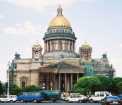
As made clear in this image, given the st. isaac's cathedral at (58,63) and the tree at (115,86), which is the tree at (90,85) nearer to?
the tree at (115,86)

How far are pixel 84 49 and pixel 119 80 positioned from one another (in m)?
30.4

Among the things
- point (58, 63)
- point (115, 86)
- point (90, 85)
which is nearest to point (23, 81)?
point (58, 63)

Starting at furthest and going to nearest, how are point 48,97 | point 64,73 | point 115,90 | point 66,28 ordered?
point 66,28 → point 64,73 → point 115,90 → point 48,97

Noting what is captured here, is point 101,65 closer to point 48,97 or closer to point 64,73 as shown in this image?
point 64,73

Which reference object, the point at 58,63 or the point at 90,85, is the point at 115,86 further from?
the point at 58,63

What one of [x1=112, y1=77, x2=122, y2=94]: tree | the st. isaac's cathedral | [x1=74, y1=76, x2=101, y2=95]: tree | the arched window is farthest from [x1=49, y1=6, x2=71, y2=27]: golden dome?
[x1=74, y1=76, x2=101, y2=95]: tree

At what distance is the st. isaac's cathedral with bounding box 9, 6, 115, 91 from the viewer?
153 metres

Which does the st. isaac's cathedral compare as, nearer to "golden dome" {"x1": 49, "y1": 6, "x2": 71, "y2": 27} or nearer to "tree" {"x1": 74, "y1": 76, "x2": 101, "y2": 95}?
"golden dome" {"x1": 49, "y1": 6, "x2": 71, "y2": 27}

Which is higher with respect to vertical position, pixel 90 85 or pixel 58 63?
pixel 58 63

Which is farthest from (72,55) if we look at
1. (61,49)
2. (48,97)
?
(48,97)

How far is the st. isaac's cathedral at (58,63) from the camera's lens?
503 ft

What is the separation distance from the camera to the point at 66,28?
6467 inches

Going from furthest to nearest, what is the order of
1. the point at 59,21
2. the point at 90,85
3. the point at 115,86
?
the point at 59,21 < the point at 115,86 < the point at 90,85

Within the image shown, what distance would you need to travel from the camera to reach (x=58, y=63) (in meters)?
153
